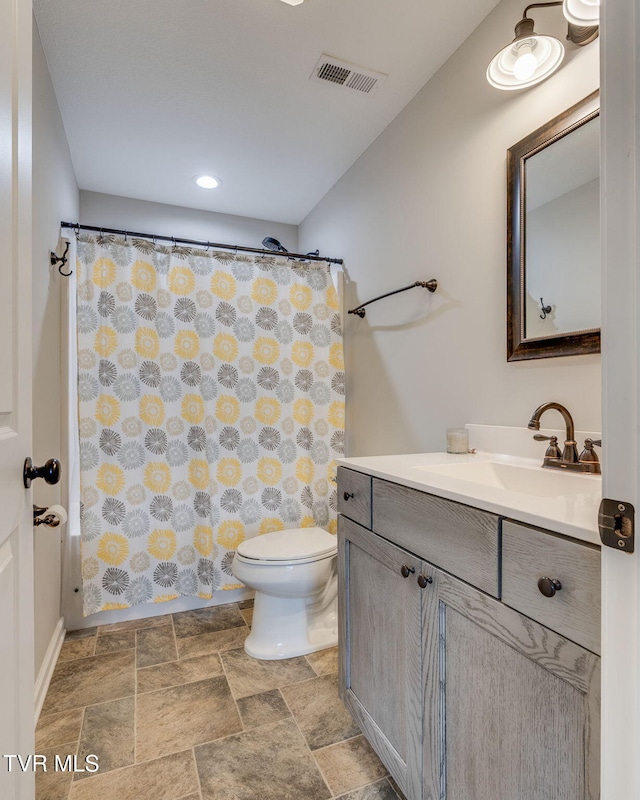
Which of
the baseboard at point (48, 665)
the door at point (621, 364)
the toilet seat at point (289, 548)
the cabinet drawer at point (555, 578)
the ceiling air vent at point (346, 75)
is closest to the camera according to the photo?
the door at point (621, 364)

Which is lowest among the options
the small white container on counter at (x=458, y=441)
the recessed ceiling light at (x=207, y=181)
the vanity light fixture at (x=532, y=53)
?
the small white container on counter at (x=458, y=441)

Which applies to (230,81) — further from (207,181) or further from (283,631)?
(283,631)

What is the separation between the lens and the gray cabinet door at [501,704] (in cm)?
67

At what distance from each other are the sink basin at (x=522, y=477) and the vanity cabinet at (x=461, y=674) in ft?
0.90

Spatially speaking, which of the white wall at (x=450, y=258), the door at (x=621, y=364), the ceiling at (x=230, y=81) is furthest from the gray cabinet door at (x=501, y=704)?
the ceiling at (x=230, y=81)

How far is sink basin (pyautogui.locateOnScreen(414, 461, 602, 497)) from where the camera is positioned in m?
1.09

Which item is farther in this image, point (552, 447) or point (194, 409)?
point (194, 409)

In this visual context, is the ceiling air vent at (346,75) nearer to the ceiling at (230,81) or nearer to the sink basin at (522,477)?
the ceiling at (230,81)

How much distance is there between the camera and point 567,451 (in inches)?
45.9

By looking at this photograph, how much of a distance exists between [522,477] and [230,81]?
76.1 inches

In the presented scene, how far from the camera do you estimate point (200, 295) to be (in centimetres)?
225

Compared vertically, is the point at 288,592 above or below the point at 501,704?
below

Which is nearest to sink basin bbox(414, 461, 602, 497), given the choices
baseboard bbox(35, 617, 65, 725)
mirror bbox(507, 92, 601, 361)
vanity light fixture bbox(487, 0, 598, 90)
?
mirror bbox(507, 92, 601, 361)

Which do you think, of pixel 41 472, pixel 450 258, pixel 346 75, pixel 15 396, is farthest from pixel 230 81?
pixel 41 472
